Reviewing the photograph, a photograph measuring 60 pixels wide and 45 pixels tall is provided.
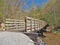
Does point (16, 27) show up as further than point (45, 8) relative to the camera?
No

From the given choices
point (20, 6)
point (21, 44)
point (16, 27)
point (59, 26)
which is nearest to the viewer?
point (21, 44)

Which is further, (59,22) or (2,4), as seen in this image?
(59,22)

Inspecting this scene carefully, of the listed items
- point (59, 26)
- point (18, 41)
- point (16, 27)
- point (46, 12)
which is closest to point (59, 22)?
point (59, 26)

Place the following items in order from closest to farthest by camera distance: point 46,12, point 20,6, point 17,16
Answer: point 17,16 → point 20,6 → point 46,12

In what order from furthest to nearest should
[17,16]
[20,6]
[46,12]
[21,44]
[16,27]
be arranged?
[46,12] < [20,6] < [17,16] < [16,27] < [21,44]

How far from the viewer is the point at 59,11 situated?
28.9 m

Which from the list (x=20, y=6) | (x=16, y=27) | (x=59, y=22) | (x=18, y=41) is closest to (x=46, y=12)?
(x=59, y=22)

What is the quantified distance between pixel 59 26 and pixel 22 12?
391 inches

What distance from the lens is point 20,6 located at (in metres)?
20.1

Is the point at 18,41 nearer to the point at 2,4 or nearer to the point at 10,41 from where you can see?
the point at 10,41

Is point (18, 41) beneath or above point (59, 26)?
above

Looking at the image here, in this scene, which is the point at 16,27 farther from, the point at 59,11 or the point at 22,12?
the point at 59,11

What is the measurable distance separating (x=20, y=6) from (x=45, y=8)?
10786mm

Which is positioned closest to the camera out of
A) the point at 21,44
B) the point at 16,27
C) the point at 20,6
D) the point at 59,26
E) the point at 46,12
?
the point at 21,44
